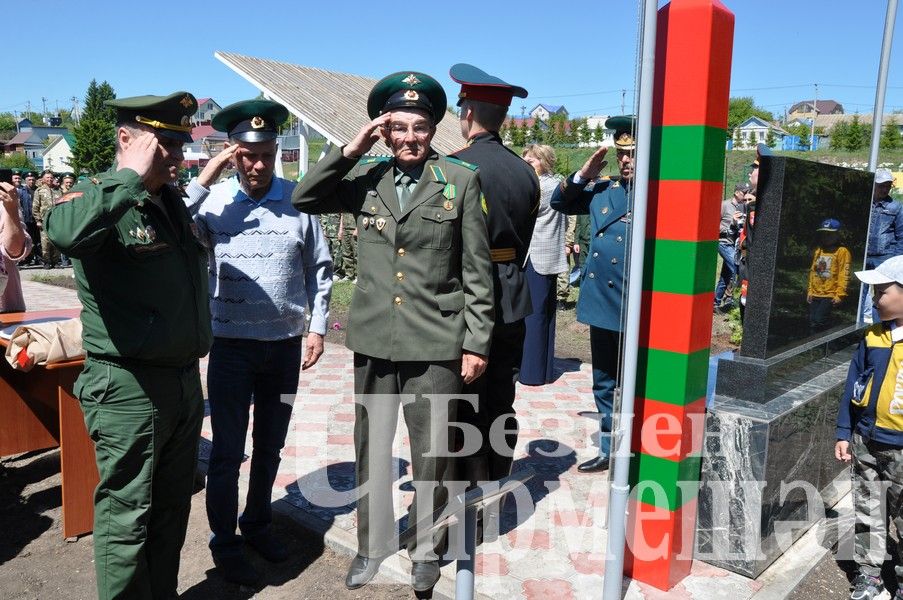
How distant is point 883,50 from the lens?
5.21 metres

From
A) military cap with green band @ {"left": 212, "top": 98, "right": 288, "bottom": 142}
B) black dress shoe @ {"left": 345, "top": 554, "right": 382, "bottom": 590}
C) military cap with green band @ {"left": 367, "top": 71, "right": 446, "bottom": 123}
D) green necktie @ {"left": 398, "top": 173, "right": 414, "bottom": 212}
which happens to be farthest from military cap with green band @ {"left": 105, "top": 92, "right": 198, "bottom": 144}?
black dress shoe @ {"left": 345, "top": 554, "right": 382, "bottom": 590}

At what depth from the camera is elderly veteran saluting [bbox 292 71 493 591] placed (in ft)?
9.37

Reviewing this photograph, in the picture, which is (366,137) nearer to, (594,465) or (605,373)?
(605,373)

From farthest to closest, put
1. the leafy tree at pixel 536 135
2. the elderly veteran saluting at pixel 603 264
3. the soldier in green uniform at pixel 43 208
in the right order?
the leafy tree at pixel 536 135 < the soldier in green uniform at pixel 43 208 < the elderly veteran saluting at pixel 603 264

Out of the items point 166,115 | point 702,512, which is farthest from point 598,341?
point 166,115

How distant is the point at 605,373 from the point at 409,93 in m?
2.51

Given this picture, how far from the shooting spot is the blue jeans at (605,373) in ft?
14.9

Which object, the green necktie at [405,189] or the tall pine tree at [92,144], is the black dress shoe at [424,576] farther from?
the tall pine tree at [92,144]

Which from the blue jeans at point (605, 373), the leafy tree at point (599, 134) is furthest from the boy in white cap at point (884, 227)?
the leafy tree at point (599, 134)

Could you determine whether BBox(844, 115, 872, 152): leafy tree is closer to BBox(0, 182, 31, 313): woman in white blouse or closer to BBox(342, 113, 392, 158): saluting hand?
BBox(342, 113, 392, 158): saluting hand

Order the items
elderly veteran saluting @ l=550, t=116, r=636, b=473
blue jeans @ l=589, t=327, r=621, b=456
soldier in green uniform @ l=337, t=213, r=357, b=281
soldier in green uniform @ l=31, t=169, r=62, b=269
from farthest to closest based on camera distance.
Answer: soldier in green uniform @ l=31, t=169, r=62, b=269 → soldier in green uniform @ l=337, t=213, r=357, b=281 → blue jeans @ l=589, t=327, r=621, b=456 → elderly veteran saluting @ l=550, t=116, r=636, b=473

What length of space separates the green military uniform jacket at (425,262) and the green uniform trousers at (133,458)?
2.56ft

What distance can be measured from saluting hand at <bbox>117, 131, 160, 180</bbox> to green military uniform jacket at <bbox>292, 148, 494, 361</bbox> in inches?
23.0

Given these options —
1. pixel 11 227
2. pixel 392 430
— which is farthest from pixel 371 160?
pixel 11 227
